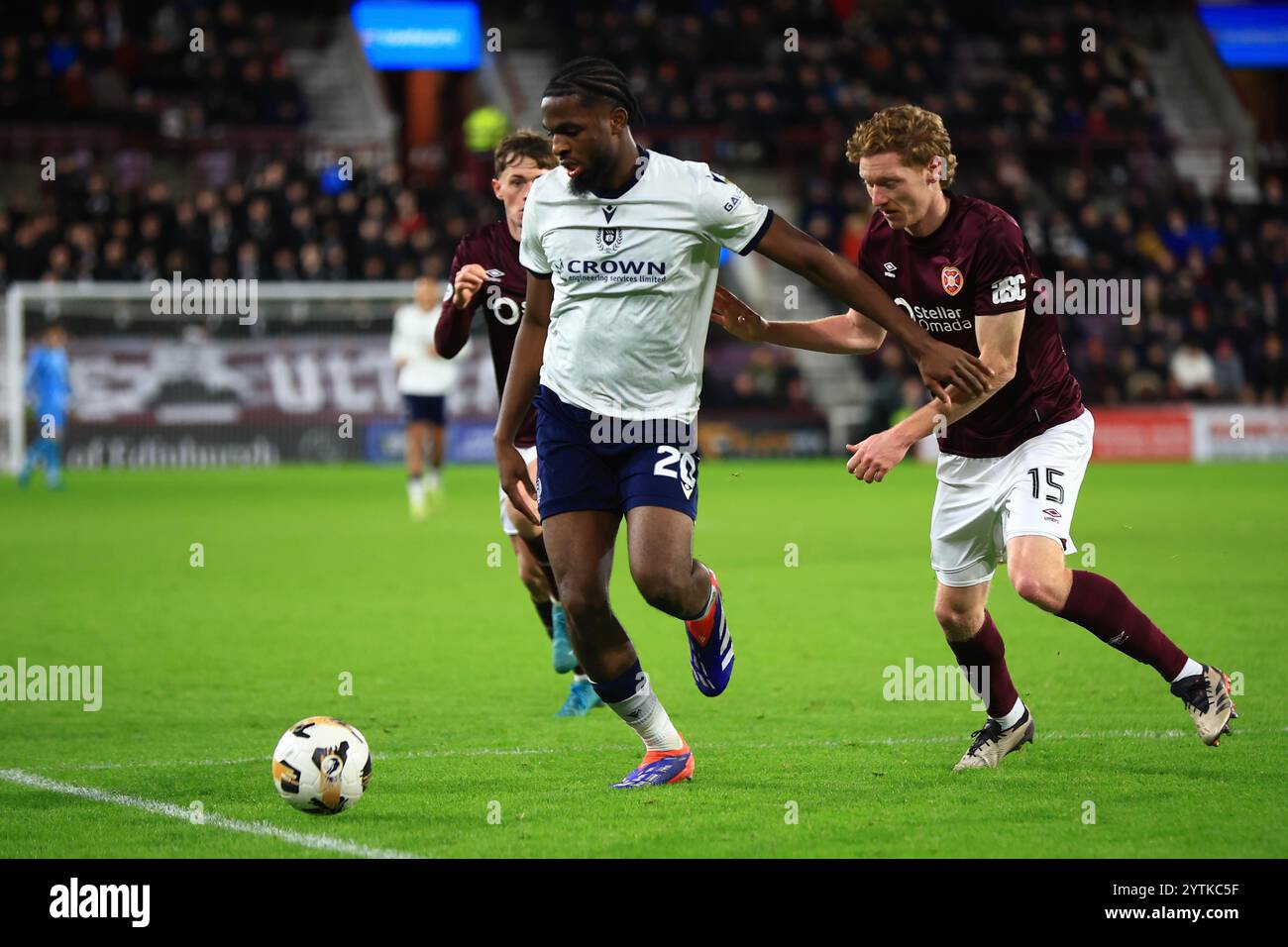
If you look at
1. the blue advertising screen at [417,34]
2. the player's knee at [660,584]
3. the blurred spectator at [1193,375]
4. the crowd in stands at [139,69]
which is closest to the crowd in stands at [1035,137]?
the blurred spectator at [1193,375]

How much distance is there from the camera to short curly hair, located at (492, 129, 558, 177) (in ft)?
24.7

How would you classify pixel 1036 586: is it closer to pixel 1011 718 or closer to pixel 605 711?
pixel 1011 718

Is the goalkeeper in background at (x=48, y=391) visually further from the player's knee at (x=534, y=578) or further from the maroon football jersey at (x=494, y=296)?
the maroon football jersey at (x=494, y=296)

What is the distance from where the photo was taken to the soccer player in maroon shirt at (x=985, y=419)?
6.15 meters

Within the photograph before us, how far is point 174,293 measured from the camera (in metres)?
25.7

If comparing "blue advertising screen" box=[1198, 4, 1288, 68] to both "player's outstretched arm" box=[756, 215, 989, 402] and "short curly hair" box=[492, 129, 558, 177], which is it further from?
"player's outstretched arm" box=[756, 215, 989, 402]

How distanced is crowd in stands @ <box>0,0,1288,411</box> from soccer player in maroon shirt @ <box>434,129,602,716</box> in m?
19.0

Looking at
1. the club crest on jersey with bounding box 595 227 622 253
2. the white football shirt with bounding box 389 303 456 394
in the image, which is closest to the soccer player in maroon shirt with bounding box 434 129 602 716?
the club crest on jersey with bounding box 595 227 622 253

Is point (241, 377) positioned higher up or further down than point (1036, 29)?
further down

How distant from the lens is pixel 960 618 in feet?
21.6

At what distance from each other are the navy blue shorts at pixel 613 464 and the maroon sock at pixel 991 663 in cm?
137

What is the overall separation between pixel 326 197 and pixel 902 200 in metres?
23.3
